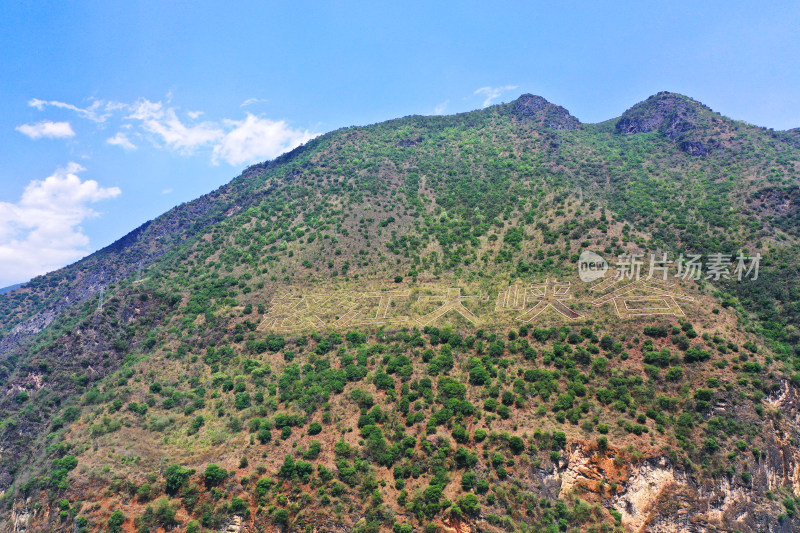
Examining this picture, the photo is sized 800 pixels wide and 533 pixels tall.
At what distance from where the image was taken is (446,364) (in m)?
54.0

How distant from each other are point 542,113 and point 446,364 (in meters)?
105

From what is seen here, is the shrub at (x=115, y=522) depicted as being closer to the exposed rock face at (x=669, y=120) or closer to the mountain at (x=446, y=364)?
the mountain at (x=446, y=364)

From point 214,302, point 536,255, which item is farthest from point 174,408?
point 536,255

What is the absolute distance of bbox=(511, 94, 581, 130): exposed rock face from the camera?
A: 412 ft

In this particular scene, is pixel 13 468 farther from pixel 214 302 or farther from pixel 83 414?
pixel 214 302

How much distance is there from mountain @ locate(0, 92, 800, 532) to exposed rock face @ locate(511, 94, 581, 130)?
3334 centimetres

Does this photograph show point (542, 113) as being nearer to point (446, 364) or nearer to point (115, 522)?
point (446, 364)

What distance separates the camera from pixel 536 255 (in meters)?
71.1

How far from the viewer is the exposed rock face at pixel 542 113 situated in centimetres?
12556

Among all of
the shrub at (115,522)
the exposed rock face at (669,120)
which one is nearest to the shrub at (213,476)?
the shrub at (115,522)

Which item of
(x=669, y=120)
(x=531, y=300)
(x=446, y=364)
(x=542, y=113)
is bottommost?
(x=446, y=364)

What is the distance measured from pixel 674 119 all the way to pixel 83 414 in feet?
490

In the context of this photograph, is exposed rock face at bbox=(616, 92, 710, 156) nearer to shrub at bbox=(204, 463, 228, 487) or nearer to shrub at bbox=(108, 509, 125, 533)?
shrub at bbox=(204, 463, 228, 487)

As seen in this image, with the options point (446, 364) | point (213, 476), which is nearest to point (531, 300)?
point (446, 364)
